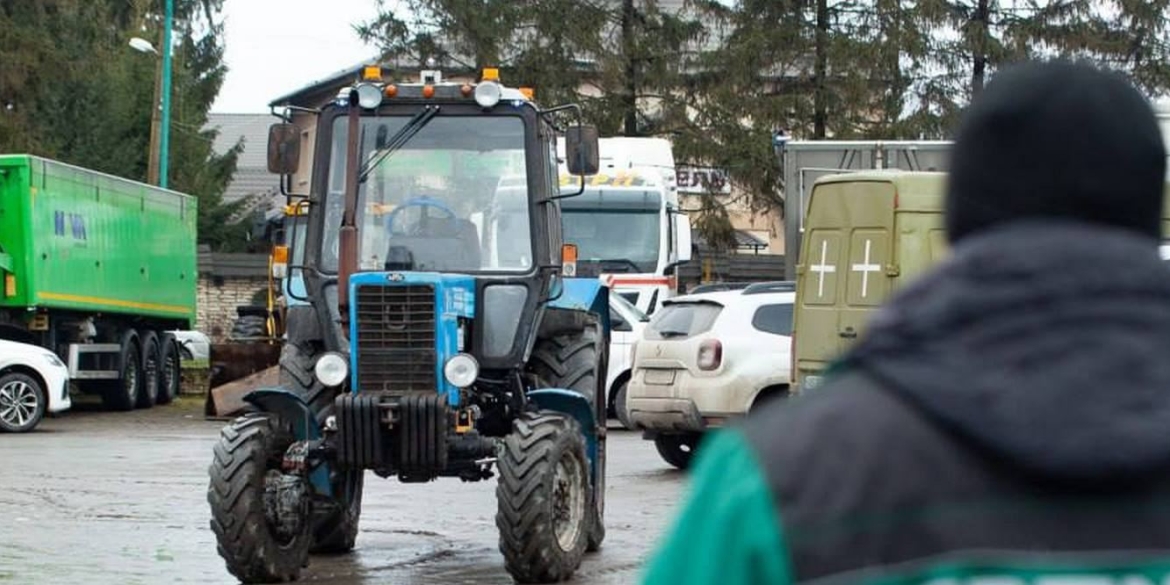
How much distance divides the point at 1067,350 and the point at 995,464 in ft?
0.43

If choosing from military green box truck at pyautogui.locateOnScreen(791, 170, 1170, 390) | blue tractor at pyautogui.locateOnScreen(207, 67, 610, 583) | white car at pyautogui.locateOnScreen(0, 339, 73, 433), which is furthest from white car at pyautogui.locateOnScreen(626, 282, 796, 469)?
white car at pyautogui.locateOnScreen(0, 339, 73, 433)

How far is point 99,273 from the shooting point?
28.3 metres

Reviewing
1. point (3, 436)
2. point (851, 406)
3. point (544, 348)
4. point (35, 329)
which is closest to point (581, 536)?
point (544, 348)

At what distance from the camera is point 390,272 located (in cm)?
1077

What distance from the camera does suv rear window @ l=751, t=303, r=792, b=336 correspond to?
1798 cm

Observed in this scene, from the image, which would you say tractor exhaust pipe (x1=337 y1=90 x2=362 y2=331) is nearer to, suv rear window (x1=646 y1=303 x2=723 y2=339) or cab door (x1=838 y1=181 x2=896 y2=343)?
cab door (x1=838 y1=181 x2=896 y2=343)

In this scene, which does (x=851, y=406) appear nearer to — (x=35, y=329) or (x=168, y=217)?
(x=35, y=329)

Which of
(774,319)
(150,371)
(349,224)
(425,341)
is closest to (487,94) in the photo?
(349,224)

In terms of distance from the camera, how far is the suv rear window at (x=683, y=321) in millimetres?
17781

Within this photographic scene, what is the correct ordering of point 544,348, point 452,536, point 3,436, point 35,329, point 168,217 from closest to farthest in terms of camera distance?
point 544,348 → point 452,536 → point 3,436 → point 35,329 → point 168,217

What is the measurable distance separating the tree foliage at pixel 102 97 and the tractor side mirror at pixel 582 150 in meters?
32.9

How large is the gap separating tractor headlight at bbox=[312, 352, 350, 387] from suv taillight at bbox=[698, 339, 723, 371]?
708 cm

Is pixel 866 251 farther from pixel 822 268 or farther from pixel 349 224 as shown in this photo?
pixel 349 224

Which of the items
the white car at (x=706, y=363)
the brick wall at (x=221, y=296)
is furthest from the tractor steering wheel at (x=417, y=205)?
the brick wall at (x=221, y=296)
